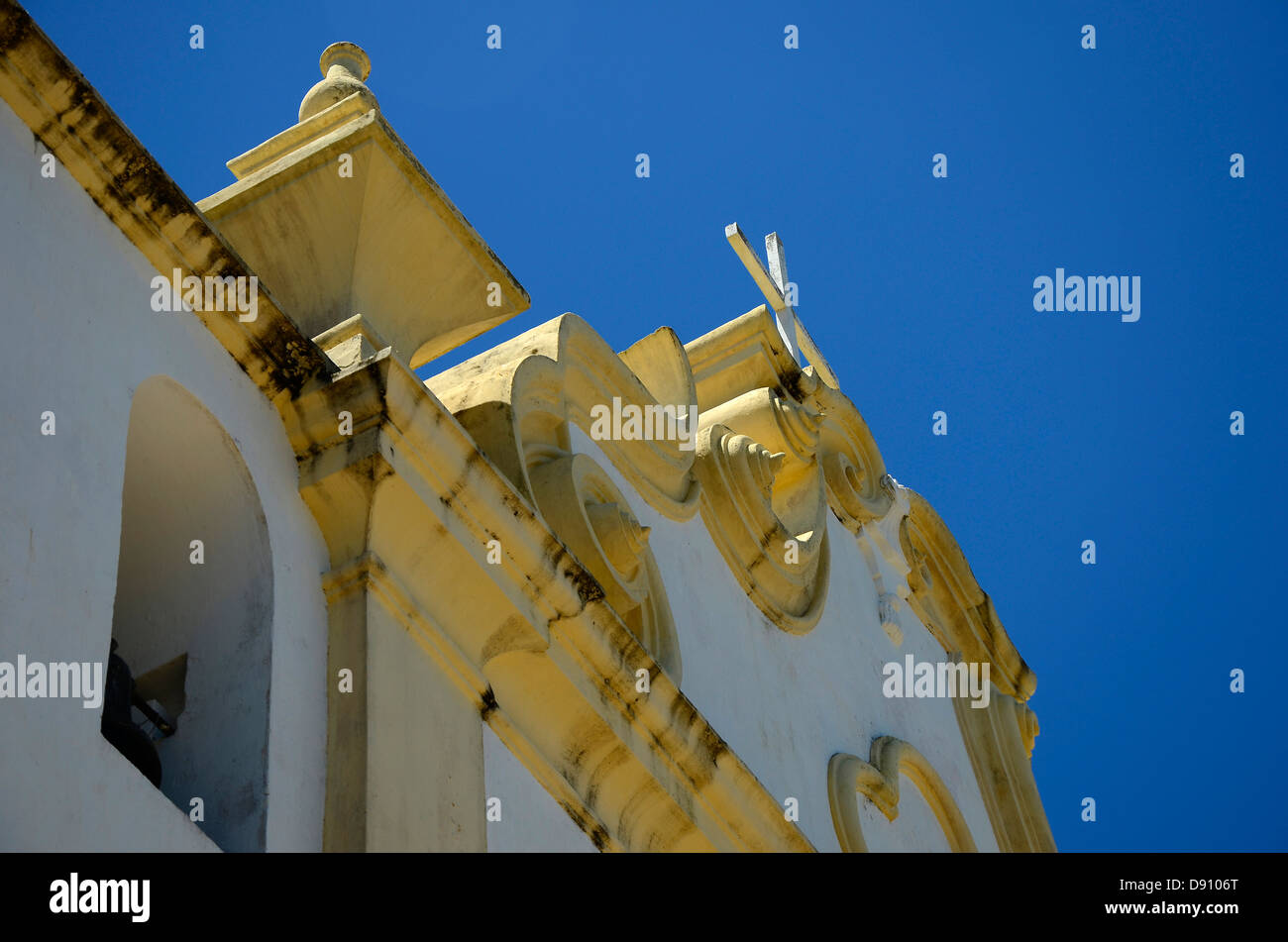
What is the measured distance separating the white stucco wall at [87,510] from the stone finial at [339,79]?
216cm

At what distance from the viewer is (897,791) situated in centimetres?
1025

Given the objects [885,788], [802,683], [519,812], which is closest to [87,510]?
[519,812]

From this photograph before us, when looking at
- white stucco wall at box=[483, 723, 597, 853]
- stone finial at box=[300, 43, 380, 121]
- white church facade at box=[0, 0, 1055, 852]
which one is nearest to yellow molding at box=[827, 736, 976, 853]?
white church facade at box=[0, 0, 1055, 852]

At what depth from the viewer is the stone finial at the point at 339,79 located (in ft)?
25.4

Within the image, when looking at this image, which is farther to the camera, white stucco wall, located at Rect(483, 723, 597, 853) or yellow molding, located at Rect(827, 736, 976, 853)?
yellow molding, located at Rect(827, 736, 976, 853)

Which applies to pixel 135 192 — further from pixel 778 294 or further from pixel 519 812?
pixel 778 294

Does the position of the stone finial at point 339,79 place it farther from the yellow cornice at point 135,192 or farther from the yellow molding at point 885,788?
the yellow molding at point 885,788

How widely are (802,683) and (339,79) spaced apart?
12.0ft

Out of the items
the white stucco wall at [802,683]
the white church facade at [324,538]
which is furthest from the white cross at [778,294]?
the white church facade at [324,538]

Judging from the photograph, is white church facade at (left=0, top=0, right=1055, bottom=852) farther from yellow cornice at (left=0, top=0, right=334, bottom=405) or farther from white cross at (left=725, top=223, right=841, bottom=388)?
white cross at (left=725, top=223, right=841, bottom=388)

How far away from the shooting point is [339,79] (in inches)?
311

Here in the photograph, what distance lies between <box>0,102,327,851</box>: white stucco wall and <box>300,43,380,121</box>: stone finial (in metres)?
2.16

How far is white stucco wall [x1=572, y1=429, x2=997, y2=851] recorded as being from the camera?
8.73m
